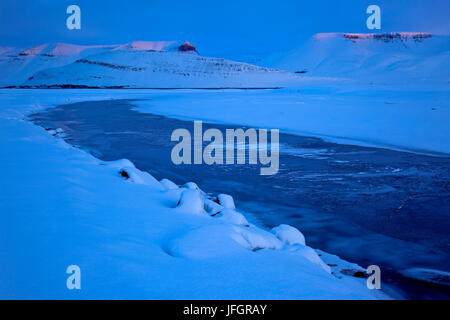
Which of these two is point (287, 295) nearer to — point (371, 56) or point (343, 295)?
point (343, 295)

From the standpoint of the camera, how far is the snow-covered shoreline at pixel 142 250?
1916 millimetres

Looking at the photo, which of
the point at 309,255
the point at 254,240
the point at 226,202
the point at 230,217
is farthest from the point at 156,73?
the point at 309,255

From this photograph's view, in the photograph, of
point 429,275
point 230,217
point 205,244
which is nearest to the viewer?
point 205,244

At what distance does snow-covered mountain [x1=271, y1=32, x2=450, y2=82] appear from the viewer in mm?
52781

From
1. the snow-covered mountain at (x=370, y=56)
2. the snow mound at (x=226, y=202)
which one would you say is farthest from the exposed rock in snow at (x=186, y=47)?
→ the snow mound at (x=226, y=202)

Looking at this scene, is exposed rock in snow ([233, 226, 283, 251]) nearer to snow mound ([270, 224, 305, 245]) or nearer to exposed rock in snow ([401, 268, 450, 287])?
snow mound ([270, 224, 305, 245])

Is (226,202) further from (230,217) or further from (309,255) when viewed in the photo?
(309,255)

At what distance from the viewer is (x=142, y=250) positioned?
2.30 m

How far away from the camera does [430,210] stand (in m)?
3.96

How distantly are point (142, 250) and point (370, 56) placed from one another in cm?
7487

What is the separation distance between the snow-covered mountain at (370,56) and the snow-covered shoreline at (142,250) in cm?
4973

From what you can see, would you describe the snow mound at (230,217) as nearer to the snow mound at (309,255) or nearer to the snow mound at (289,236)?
the snow mound at (289,236)

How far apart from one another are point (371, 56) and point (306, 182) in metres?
71.4

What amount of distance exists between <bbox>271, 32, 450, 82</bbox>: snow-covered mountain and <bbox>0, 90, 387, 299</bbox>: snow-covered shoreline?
163 ft
